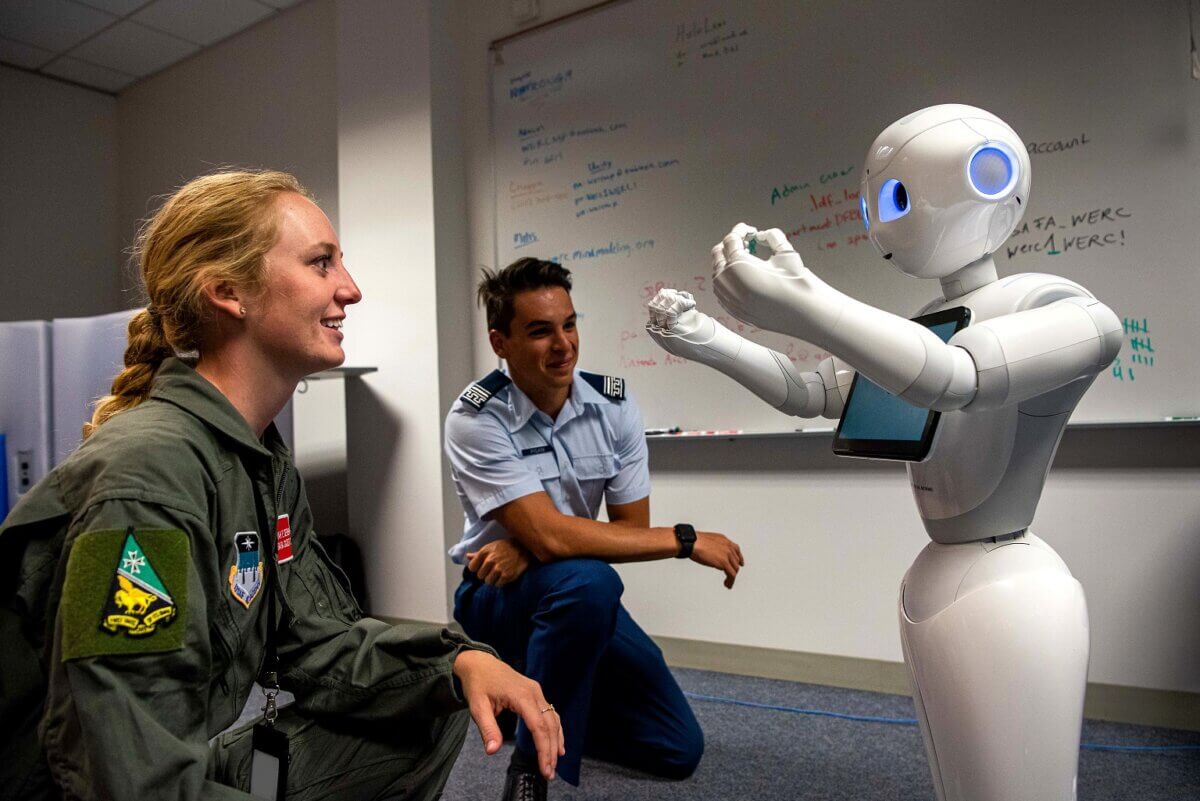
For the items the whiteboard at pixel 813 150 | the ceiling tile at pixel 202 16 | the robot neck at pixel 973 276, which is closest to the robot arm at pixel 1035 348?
the robot neck at pixel 973 276

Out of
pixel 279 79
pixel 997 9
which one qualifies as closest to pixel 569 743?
pixel 997 9

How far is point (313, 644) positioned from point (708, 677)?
66.2 inches

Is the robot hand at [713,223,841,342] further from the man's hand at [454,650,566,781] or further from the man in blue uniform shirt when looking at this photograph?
the man in blue uniform shirt

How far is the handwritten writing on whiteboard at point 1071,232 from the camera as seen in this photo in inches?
78.5

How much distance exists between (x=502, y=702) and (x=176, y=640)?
342 millimetres

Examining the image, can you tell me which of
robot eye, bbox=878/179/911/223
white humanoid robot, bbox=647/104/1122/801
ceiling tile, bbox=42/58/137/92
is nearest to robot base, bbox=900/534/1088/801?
white humanoid robot, bbox=647/104/1122/801

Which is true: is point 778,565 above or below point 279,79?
below

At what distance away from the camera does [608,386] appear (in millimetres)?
2041

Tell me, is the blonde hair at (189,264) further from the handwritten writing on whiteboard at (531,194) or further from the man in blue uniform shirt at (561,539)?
the handwritten writing on whiteboard at (531,194)

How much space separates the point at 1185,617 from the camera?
6.40 feet

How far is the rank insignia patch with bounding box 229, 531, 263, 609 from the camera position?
92 cm

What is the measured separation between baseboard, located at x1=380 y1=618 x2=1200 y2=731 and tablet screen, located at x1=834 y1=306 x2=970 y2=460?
0.74 m

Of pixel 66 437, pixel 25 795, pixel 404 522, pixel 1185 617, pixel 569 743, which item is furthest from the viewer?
pixel 404 522

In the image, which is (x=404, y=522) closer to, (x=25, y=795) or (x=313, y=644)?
(x=313, y=644)
